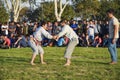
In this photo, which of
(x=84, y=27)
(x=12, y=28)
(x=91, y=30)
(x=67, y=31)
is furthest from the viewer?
(x=12, y=28)

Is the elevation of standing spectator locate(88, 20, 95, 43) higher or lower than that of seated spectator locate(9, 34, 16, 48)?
higher

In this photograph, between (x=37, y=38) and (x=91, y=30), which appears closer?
(x=37, y=38)

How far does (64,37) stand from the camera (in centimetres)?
2484

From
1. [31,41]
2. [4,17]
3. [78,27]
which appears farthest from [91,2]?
[31,41]

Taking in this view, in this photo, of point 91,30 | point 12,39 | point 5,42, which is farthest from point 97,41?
point 5,42

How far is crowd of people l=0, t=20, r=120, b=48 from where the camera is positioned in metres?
24.3

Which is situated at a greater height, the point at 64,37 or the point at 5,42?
the point at 64,37

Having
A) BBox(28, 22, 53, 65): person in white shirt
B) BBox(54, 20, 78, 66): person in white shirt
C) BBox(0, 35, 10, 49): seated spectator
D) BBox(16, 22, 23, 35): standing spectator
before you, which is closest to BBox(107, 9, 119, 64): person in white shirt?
BBox(54, 20, 78, 66): person in white shirt

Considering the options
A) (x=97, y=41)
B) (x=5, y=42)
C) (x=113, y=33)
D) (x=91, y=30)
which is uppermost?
(x=113, y=33)

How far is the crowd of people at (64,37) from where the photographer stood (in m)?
24.3

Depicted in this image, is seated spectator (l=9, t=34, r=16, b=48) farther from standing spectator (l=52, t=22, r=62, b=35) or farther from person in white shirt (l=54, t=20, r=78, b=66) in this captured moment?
person in white shirt (l=54, t=20, r=78, b=66)

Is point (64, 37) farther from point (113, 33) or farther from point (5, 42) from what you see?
point (113, 33)

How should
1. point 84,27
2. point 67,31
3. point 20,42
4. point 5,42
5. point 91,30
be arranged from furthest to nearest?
point 20,42 < point 84,27 < point 91,30 < point 5,42 < point 67,31

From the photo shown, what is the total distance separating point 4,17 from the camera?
202ft
